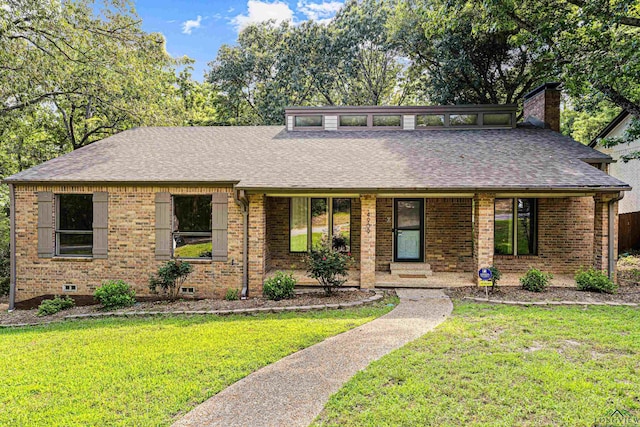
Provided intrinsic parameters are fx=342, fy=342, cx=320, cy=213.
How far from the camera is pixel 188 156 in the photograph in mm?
9664

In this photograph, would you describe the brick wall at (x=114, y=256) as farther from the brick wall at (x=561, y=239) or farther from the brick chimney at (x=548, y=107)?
the brick chimney at (x=548, y=107)

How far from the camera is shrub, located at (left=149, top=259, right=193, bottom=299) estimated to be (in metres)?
7.77

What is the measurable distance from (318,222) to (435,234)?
11.2 feet

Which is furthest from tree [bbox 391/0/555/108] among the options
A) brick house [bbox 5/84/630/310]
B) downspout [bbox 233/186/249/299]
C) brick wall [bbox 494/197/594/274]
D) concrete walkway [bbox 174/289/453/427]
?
concrete walkway [bbox 174/289/453/427]

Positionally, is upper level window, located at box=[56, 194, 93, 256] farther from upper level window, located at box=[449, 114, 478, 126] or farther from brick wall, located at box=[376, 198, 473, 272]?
upper level window, located at box=[449, 114, 478, 126]

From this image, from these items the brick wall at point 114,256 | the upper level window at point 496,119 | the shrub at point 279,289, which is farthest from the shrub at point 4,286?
the upper level window at point 496,119

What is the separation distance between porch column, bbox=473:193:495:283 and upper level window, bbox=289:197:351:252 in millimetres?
3511

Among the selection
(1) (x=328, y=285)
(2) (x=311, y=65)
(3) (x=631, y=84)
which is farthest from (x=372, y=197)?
(2) (x=311, y=65)

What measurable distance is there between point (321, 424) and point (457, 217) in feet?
26.4

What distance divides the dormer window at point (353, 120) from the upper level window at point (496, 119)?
4.08 metres

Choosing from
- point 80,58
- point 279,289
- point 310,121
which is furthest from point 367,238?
point 80,58

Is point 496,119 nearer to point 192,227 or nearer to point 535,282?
point 535,282

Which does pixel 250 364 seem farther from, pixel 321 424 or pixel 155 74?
pixel 155 74

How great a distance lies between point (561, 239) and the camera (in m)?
9.48
